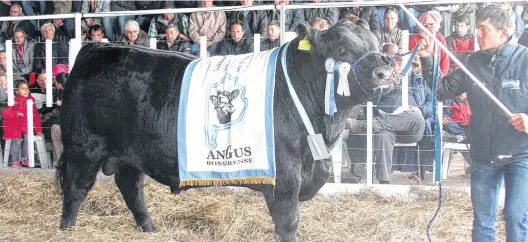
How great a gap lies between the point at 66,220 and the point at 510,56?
3657 millimetres

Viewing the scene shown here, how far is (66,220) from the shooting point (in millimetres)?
5664

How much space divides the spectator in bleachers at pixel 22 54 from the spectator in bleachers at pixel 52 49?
104mm

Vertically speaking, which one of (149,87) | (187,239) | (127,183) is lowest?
(187,239)

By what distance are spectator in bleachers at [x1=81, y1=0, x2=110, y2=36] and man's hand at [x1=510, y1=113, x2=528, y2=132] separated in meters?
6.86

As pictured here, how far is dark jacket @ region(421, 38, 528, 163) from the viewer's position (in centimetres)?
428

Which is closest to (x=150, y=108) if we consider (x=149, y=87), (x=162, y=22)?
(x=149, y=87)

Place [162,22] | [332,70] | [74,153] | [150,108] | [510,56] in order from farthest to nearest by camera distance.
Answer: [162,22] → [74,153] → [150,108] → [332,70] → [510,56]

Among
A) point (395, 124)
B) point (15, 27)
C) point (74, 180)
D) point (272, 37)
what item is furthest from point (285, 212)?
point (15, 27)

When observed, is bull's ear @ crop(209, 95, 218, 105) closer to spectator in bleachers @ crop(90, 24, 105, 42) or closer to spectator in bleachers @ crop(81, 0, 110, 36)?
spectator in bleachers @ crop(90, 24, 105, 42)

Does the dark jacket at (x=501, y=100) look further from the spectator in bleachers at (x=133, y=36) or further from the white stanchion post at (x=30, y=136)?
the white stanchion post at (x=30, y=136)

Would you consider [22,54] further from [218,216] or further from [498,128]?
[498,128]

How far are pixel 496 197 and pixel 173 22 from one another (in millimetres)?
5740

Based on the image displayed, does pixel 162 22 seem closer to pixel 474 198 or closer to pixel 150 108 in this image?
pixel 150 108

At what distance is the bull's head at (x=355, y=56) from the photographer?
4418mm
